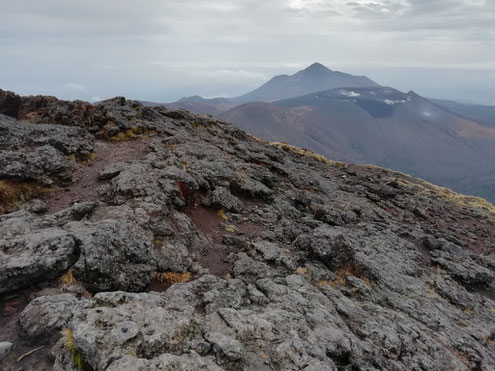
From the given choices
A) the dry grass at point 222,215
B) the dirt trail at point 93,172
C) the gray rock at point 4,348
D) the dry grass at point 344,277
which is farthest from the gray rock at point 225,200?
the gray rock at point 4,348

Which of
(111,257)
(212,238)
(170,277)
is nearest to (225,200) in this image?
(212,238)

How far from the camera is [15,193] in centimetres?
1819

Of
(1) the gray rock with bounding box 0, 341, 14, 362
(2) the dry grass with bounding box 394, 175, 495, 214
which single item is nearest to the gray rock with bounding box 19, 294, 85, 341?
(1) the gray rock with bounding box 0, 341, 14, 362

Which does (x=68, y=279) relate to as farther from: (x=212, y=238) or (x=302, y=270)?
(x=302, y=270)

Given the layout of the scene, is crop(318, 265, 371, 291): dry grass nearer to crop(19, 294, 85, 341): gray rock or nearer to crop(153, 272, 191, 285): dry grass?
crop(153, 272, 191, 285): dry grass

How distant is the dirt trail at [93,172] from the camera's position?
18781 mm

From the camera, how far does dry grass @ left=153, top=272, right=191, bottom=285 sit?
14.6 metres

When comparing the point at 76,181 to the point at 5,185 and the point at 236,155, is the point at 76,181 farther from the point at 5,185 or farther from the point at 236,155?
the point at 236,155

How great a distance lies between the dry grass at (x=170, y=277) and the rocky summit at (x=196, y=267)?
0.23ft

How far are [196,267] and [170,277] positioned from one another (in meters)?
1.62

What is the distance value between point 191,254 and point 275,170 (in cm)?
2094

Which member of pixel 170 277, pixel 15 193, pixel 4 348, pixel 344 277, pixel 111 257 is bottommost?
pixel 344 277

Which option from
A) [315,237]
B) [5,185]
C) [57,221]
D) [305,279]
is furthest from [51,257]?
[315,237]

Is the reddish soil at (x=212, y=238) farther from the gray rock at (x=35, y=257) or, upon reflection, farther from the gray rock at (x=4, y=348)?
the gray rock at (x=4, y=348)
